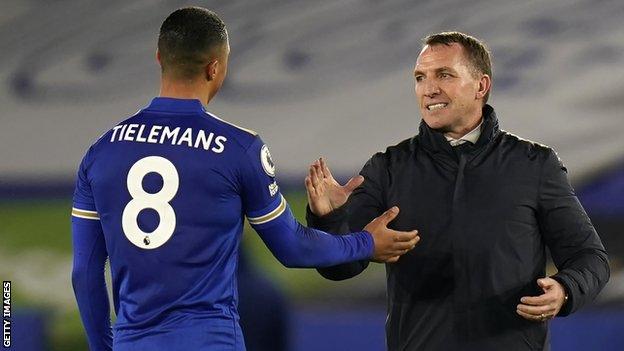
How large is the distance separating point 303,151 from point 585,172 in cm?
124

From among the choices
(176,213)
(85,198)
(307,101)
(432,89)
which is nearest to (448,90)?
(432,89)

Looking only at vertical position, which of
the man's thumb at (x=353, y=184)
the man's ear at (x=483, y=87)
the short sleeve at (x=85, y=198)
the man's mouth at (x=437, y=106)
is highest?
the man's ear at (x=483, y=87)

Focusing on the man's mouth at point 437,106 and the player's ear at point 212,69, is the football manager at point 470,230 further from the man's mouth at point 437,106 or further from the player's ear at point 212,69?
the player's ear at point 212,69

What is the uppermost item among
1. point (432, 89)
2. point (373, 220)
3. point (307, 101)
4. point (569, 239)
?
point (307, 101)

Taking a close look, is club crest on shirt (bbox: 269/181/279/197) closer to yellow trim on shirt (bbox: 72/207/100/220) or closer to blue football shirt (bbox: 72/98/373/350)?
blue football shirt (bbox: 72/98/373/350)

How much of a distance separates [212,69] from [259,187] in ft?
0.91

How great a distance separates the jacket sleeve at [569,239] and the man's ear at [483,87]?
26cm

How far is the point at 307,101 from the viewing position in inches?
162

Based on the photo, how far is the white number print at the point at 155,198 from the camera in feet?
6.20

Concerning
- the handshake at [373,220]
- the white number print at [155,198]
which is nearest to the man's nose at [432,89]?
the handshake at [373,220]

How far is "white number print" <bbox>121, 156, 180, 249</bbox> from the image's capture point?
6.20ft

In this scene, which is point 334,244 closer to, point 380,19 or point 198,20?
point 198,20

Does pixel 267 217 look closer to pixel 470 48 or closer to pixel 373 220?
pixel 373 220

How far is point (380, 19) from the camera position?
4.12 meters
